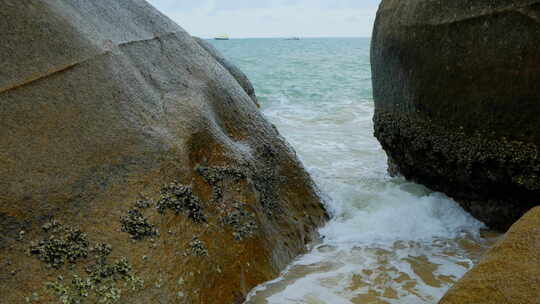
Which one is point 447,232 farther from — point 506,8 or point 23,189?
point 23,189

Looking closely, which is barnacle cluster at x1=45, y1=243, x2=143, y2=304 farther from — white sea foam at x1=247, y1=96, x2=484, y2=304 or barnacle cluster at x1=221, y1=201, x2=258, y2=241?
white sea foam at x1=247, y1=96, x2=484, y2=304

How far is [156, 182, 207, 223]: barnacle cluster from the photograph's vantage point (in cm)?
262

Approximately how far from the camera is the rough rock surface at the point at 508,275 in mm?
1786

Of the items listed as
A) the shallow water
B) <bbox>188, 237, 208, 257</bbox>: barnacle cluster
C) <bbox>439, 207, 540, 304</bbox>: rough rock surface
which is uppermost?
<bbox>439, 207, 540, 304</bbox>: rough rock surface

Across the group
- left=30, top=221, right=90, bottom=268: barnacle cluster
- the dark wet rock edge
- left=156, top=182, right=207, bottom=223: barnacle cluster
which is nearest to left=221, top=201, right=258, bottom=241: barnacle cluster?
left=156, top=182, right=207, bottom=223: barnacle cluster

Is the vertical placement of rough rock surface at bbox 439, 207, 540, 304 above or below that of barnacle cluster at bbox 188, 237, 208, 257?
above

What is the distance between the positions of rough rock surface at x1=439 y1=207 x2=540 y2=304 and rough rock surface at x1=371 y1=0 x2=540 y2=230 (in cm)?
150

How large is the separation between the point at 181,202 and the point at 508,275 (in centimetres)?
170

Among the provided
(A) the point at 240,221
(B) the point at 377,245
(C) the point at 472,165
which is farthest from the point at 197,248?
(C) the point at 472,165

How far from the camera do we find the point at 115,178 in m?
2.56

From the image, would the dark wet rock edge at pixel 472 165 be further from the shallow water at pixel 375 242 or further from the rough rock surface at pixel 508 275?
the rough rock surface at pixel 508 275

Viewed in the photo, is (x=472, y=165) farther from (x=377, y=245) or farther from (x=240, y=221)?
(x=240, y=221)

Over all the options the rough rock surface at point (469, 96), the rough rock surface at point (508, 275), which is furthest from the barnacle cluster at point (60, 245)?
the rough rock surface at point (469, 96)

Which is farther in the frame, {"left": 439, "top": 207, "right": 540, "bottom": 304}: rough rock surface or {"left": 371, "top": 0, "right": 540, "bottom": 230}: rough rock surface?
{"left": 371, "top": 0, "right": 540, "bottom": 230}: rough rock surface
